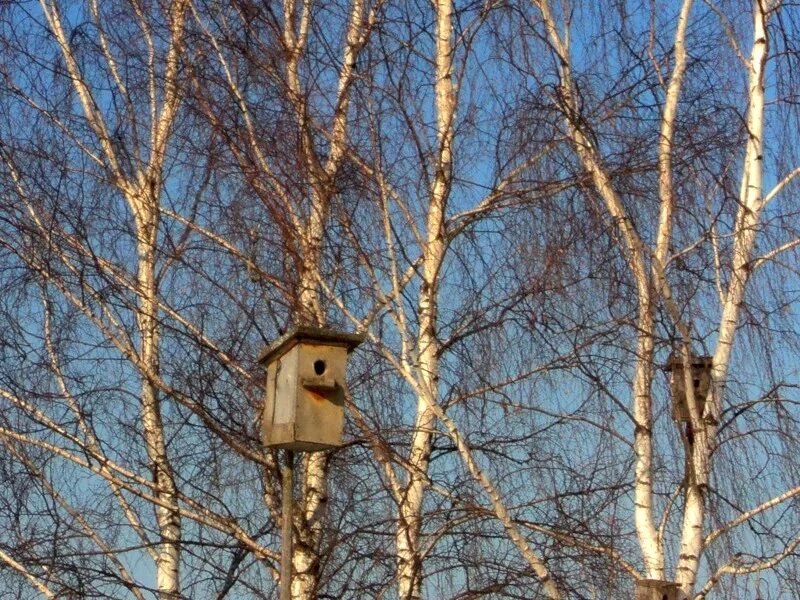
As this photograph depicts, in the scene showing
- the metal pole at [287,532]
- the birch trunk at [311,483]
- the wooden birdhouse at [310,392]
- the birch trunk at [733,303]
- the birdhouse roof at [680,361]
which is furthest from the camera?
the birch trunk at [311,483]

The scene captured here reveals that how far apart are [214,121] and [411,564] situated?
232 centimetres

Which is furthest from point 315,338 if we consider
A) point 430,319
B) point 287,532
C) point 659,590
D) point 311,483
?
point 659,590

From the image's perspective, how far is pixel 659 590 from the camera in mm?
6348

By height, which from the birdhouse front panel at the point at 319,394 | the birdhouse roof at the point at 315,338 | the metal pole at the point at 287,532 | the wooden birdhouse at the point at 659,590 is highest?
the birdhouse roof at the point at 315,338

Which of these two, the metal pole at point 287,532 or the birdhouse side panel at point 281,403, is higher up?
the birdhouse side panel at point 281,403

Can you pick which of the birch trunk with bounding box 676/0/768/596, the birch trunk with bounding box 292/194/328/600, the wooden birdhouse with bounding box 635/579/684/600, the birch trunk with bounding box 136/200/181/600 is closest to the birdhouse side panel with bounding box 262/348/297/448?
the birch trunk with bounding box 292/194/328/600

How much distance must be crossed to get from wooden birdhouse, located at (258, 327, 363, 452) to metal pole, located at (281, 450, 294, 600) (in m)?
0.10

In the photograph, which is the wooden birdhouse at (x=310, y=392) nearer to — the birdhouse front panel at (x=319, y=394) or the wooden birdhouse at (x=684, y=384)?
the birdhouse front panel at (x=319, y=394)

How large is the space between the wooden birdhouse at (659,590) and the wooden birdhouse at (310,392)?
1364mm

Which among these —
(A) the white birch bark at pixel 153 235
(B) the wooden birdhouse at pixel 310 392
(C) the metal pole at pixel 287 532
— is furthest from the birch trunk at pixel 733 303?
(A) the white birch bark at pixel 153 235

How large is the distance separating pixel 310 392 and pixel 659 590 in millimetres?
1607

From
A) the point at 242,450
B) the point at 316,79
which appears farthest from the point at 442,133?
the point at 242,450

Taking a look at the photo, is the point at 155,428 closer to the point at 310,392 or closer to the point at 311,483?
the point at 311,483

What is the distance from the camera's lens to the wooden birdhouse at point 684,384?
674 cm
